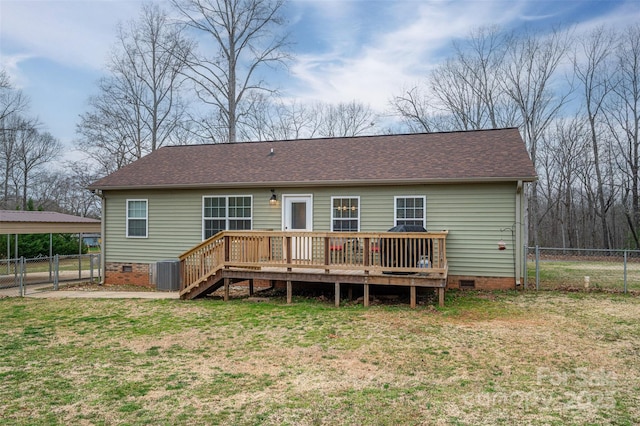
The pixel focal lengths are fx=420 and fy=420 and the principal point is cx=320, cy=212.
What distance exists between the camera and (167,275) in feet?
38.4

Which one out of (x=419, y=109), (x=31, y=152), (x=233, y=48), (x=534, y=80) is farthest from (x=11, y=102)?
(x=534, y=80)

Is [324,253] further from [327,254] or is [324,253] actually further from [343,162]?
[343,162]

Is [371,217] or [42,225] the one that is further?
[42,225]

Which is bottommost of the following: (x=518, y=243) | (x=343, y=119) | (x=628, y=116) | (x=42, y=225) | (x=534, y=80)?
(x=518, y=243)

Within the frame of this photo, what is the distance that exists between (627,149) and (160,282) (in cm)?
2569

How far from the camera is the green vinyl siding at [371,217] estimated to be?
10398 millimetres

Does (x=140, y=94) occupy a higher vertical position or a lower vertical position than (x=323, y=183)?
higher

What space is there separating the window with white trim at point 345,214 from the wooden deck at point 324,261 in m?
1.24

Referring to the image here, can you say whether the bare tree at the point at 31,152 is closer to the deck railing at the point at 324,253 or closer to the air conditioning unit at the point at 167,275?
the air conditioning unit at the point at 167,275

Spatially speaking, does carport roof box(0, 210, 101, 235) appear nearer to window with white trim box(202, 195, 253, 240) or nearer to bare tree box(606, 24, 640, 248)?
window with white trim box(202, 195, 253, 240)

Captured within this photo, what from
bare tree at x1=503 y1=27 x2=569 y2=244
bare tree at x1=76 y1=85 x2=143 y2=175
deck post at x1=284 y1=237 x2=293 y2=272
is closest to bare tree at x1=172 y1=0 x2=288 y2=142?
bare tree at x1=76 y1=85 x2=143 y2=175

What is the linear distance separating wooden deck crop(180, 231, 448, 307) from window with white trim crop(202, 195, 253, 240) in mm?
1936

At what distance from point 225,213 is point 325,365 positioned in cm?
783

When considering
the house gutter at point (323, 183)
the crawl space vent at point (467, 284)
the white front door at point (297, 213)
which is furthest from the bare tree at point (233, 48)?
the crawl space vent at point (467, 284)
